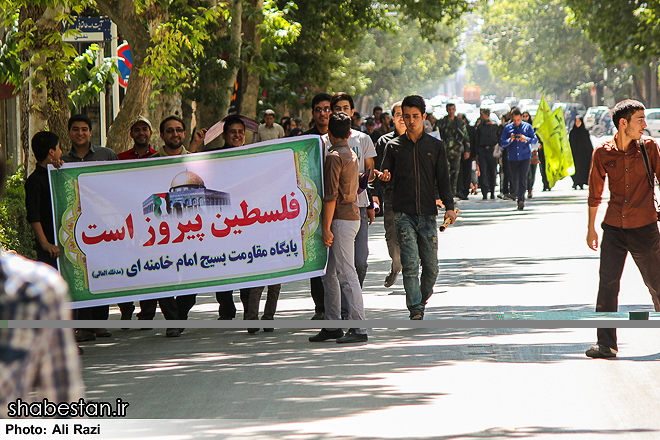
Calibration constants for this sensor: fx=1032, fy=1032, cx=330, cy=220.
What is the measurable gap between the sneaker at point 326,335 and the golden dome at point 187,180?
1639mm

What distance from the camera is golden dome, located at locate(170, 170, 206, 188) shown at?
8.79 m

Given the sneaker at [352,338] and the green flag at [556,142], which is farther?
the green flag at [556,142]

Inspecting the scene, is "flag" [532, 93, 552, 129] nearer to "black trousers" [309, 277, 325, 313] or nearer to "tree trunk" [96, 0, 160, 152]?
"tree trunk" [96, 0, 160, 152]

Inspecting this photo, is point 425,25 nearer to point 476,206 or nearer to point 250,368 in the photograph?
point 476,206

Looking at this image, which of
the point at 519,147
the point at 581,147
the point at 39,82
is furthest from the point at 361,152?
the point at 581,147

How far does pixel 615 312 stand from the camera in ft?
24.2

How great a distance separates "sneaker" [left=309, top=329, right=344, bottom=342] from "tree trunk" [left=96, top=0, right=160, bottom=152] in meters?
5.43

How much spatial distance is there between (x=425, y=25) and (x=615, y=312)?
941 inches

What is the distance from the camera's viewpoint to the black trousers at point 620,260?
290 inches

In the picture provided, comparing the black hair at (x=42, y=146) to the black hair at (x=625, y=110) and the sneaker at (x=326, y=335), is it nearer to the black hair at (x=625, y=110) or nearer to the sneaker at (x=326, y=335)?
the sneaker at (x=326, y=335)

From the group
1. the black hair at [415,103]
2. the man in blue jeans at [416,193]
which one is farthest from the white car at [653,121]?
the black hair at [415,103]

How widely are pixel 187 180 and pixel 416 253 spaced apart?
2071 mm

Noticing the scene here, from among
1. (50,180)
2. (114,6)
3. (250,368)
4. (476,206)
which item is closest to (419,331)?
(250,368)

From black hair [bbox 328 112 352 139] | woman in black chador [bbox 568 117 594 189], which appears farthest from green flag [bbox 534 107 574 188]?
black hair [bbox 328 112 352 139]
